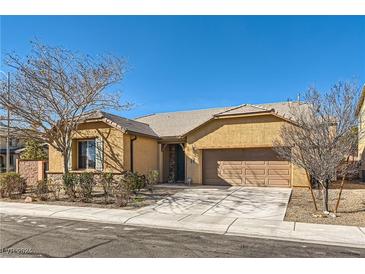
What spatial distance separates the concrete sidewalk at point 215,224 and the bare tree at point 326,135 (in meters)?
2.19

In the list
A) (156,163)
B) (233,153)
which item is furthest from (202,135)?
(156,163)

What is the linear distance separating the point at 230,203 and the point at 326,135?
4599 mm

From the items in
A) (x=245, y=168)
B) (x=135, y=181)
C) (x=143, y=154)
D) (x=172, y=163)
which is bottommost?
(x=135, y=181)

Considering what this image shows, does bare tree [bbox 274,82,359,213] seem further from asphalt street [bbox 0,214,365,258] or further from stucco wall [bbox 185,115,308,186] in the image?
stucco wall [bbox 185,115,308,186]

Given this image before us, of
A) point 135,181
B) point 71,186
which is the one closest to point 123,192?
point 135,181

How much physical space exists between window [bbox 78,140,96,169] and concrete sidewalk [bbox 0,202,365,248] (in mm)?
5564

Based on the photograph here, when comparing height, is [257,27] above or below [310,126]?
above

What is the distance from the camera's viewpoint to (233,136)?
1658 cm

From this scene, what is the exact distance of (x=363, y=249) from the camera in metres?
6.05

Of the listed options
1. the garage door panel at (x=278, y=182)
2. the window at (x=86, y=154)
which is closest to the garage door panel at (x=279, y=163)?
the garage door panel at (x=278, y=182)

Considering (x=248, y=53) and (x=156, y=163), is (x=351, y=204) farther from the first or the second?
(x=156, y=163)

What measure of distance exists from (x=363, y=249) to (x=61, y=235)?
23.5ft

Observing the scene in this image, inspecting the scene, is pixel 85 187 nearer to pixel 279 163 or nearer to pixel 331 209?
pixel 331 209

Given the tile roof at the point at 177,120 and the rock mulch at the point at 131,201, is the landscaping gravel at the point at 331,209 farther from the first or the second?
the tile roof at the point at 177,120
